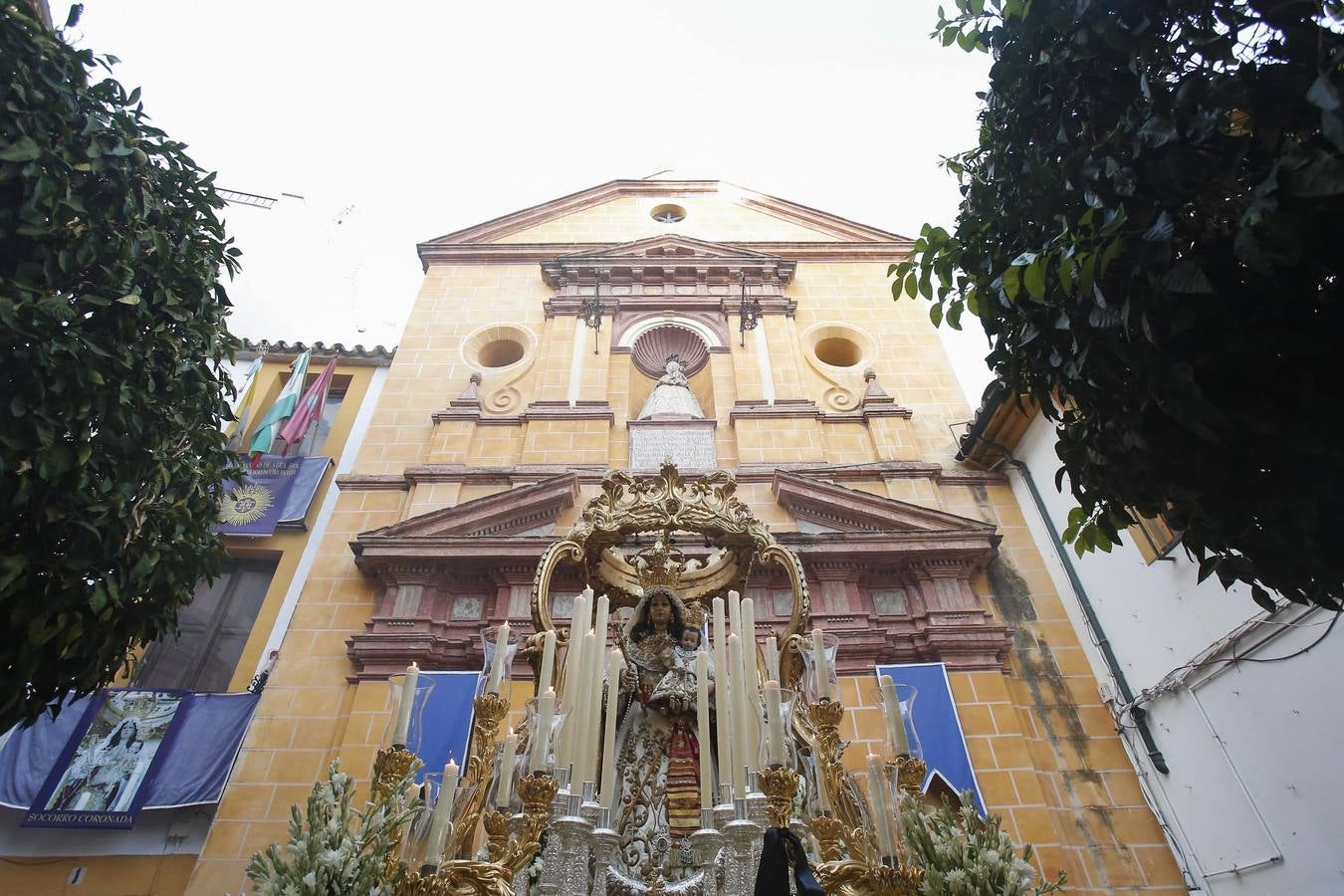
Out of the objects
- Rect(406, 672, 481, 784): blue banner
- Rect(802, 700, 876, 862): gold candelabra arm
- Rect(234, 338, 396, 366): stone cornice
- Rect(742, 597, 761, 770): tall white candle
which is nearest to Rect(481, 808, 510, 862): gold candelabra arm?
Rect(742, 597, 761, 770): tall white candle

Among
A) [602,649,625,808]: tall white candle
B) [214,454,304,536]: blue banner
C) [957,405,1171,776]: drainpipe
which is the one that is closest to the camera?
[602,649,625,808]: tall white candle

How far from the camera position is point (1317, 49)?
2275mm

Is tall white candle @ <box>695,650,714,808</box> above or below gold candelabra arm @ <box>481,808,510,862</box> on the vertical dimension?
above

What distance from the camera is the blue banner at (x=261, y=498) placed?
846 cm

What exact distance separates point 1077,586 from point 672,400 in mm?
5121

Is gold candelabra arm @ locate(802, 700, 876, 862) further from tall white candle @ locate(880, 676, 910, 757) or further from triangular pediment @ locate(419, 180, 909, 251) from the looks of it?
triangular pediment @ locate(419, 180, 909, 251)

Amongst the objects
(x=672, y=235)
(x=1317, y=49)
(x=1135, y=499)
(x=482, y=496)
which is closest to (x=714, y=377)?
(x=672, y=235)

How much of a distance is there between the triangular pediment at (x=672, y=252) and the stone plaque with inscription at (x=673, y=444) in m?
3.25

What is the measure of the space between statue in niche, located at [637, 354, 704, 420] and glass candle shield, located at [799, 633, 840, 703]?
600cm

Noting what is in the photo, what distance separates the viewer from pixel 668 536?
4762mm

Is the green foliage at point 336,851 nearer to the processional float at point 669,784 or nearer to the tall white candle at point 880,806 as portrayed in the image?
the processional float at point 669,784

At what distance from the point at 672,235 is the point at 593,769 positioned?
9992mm

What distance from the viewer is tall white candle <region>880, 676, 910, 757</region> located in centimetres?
325

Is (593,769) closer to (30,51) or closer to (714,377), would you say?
(30,51)
